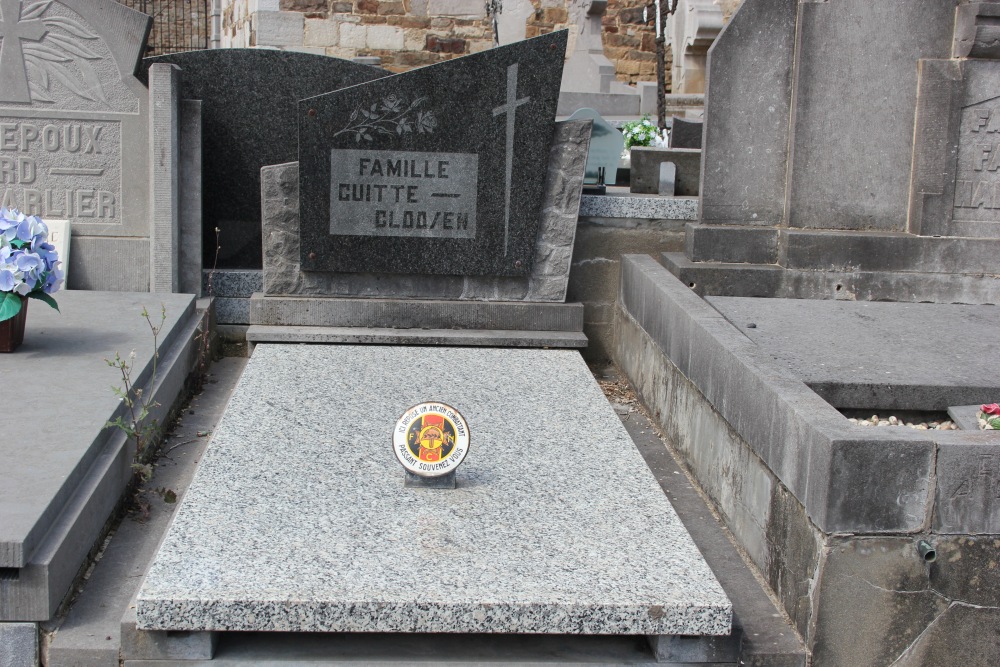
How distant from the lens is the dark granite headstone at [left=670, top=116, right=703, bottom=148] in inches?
311

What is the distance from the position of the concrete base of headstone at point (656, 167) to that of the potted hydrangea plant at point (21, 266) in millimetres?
3602

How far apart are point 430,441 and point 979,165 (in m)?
3.34

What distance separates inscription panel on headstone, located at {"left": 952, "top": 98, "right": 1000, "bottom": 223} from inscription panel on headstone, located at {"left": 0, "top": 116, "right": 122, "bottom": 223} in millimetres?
4005

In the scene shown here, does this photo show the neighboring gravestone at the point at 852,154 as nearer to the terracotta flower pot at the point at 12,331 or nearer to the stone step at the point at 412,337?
the stone step at the point at 412,337

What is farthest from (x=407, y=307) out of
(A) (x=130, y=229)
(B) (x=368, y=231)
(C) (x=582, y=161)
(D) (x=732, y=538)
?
(D) (x=732, y=538)

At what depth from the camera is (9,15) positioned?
4.96m

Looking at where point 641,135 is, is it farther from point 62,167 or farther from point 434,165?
point 62,167

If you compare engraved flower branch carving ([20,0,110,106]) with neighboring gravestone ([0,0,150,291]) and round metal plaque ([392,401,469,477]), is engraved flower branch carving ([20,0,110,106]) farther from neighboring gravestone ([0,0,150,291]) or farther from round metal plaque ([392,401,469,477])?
round metal plaque ([392,401,469,477])

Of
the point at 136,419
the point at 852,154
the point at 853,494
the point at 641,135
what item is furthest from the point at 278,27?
the point at 853,494

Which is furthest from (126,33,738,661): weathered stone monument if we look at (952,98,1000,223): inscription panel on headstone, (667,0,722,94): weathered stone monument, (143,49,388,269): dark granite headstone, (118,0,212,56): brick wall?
(118,0,212,56): brick wall

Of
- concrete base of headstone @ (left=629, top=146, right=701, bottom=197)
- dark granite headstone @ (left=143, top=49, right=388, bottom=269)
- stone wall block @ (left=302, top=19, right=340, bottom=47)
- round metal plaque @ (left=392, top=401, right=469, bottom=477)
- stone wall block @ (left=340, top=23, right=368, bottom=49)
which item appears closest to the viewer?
round metal plaque @ (left=392, top=401, right=469, bottom=477)

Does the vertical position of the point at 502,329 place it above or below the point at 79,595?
above

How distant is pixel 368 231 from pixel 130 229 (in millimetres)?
1188

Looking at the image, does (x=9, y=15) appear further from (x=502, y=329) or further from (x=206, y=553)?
(x=206, y=553)
